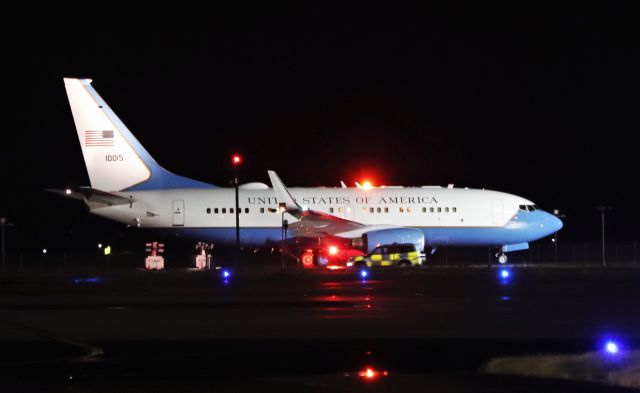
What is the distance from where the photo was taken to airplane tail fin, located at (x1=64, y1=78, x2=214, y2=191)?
5572 cm

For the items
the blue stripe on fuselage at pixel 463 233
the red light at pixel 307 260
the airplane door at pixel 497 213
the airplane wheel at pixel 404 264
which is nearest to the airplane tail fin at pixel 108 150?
the blue stripe on fuselage at pixel 463 233

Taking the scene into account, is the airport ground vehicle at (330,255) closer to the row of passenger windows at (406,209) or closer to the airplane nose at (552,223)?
the row of passenger windows at (406,209)

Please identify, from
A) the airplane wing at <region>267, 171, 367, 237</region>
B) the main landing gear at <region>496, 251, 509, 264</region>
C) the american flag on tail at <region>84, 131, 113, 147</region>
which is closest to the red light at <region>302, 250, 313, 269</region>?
the airplane wing at <region>267, 171, 367, 237</region>

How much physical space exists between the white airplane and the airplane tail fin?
54 millimetres

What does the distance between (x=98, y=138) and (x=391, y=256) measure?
57.8 feet

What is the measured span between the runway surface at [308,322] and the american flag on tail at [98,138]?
1702 cm

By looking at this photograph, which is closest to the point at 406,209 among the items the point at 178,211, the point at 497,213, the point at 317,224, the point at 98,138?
the point at 317,224

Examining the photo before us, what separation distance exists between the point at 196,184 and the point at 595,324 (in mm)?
38083

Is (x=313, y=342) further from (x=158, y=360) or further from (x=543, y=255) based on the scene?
(x=543, y=255)

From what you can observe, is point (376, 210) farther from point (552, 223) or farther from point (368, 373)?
point (368, 373)

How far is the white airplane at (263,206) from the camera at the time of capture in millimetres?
55188

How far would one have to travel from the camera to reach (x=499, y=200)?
2314 inches

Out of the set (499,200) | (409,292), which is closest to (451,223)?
(499,200)

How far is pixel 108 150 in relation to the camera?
5644 cm
